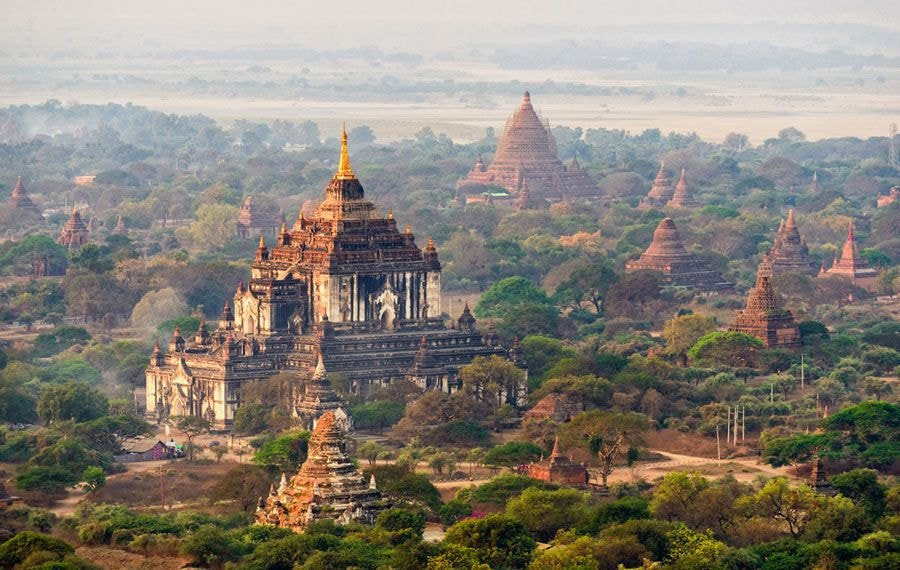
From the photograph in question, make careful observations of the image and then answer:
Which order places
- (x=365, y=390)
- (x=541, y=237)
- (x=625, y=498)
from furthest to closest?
(x=541, y=237) → (x=365, y=390) → (x=625, y=498)

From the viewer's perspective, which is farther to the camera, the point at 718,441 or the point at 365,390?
the point at 365,390

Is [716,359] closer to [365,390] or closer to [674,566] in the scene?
[365,390]


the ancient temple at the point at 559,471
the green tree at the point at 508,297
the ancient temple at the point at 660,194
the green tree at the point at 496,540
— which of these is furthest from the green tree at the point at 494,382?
the ancient temple at the point at 660,194

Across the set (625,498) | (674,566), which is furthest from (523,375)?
(674,566)

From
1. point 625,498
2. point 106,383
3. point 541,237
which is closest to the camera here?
point 625,498

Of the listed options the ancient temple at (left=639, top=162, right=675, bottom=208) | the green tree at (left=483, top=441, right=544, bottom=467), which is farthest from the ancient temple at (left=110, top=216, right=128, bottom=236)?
the green tree at (left=483, top=441, right=544, bottom=467)

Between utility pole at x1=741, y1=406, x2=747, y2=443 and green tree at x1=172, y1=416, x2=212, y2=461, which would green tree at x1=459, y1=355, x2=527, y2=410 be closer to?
utility pole at x1=741, y1=406, x2=747, y2=443

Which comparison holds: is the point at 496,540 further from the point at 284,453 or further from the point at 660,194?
the point at 660,194
